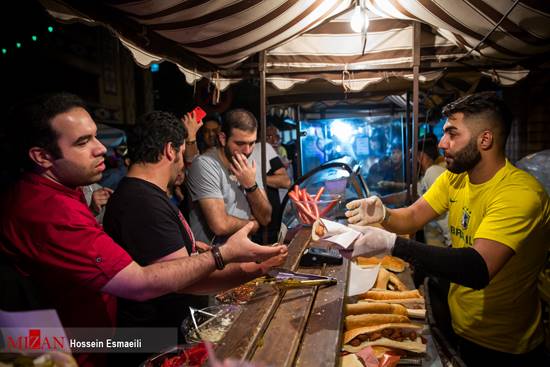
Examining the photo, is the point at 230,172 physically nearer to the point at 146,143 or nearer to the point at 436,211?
the point at 146,143

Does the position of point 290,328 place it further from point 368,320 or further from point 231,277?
point 231,277

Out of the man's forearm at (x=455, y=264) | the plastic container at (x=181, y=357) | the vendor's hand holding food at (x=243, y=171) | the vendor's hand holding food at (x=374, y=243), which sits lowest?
the plastic container at (x=181, y=357)

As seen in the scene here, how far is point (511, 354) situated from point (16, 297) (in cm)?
279

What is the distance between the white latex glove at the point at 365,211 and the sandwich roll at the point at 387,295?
0.51m

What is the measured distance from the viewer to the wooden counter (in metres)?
1.46

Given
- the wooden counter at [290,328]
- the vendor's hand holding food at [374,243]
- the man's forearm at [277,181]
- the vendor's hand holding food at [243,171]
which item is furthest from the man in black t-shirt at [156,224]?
the man's forearm at [277,181]

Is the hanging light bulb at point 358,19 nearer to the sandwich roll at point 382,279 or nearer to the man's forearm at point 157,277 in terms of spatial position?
the sandwich roll at point 382,279

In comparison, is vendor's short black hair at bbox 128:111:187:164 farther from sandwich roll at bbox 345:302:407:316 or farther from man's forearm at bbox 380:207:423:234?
man's forearm at bbox 380:207:423:234

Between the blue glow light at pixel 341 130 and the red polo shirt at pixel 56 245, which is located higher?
the blue glow light at pixel 341 130

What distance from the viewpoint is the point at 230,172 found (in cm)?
389

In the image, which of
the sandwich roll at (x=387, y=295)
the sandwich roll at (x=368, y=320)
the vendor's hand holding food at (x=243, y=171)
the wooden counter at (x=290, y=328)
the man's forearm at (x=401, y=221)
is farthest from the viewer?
the vendor's hand holding food at (x=243, y=171)

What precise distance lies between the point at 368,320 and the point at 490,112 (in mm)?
1556

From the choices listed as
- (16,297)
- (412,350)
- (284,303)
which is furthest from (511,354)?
(16,297)

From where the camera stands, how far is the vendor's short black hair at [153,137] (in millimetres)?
2332
